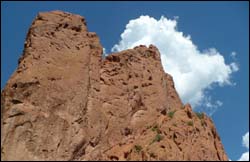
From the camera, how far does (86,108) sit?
117ft

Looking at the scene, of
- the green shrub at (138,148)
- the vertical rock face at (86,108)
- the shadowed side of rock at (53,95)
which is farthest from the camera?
the green shrub at (138,148)

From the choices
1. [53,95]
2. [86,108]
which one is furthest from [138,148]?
[53,95]

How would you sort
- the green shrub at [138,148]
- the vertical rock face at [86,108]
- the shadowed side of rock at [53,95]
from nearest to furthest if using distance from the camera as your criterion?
the shadowed side of rock at [53,95] < the vertical rock face at [86,108] < the green shrub at [138,148]

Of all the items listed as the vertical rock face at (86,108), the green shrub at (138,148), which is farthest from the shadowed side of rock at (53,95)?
the green shrub at (138,148)

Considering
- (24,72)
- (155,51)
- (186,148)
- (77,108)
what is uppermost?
(155,51)

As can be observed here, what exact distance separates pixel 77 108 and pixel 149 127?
693 centimetres

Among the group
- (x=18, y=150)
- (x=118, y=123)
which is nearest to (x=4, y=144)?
(x=18, y=150)

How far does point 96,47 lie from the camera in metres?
41.1

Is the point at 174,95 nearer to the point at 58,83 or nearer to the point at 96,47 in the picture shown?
the point at 96,47

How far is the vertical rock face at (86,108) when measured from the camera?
3222cm

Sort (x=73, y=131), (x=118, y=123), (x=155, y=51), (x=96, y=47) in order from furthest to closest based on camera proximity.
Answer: (x=155, y=51) → (x=96, y=47) → (x=118, y=123) → (x=73, y=131)

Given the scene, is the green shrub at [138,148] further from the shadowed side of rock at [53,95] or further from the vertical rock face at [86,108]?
the shadowed side of rock at [53,95]

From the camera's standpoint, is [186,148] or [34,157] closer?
[34,157]

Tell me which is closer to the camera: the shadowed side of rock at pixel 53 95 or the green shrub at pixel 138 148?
the shadowed side of rock at pixel 53 95
